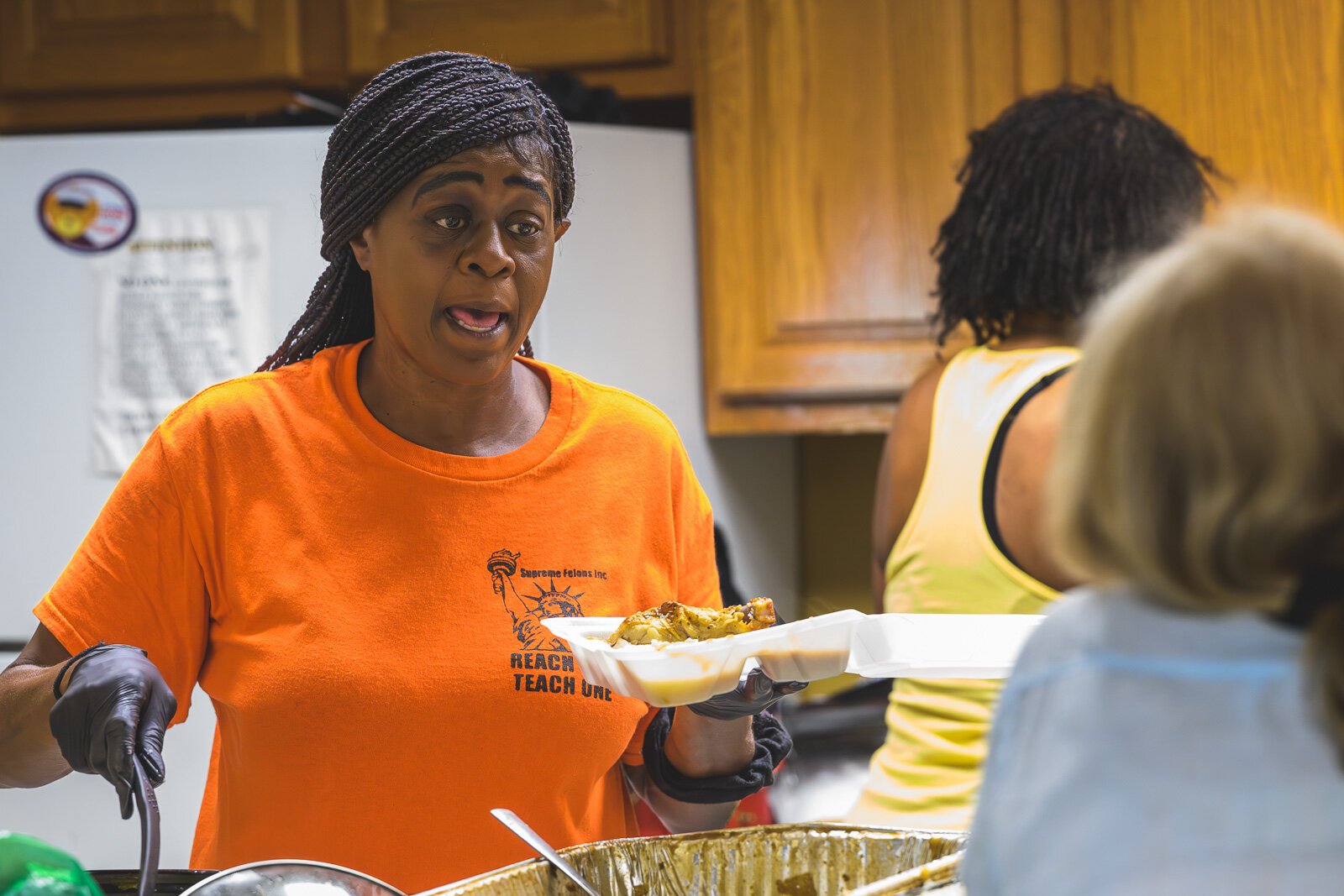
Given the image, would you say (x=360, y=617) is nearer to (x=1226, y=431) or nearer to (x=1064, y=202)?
(x=1226, y=431)

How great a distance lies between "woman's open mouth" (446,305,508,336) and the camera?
92 cm

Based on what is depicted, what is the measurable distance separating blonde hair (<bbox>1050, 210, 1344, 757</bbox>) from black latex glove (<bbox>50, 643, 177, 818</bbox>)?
1.66 feet

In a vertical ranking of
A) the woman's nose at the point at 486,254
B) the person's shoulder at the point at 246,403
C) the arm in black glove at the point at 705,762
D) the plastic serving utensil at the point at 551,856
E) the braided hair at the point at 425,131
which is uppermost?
the braided hair at the point at 425,131

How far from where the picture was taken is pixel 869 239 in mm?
1869

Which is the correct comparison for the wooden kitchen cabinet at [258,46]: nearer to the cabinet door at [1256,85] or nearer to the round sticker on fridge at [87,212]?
the round sticker on fridge at [87,212]

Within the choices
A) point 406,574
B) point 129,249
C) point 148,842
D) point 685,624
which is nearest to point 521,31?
point 129,249

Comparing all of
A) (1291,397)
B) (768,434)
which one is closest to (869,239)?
(768,434)

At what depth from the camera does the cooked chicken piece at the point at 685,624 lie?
805 mm

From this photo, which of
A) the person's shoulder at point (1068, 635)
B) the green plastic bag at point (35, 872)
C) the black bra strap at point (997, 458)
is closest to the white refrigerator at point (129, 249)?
the black bra strap at point (997, 458)

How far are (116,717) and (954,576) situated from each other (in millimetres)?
716

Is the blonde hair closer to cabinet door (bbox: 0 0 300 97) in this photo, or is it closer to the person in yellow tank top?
the person in yellow tank top

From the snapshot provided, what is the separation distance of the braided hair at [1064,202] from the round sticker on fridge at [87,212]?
1.06 m

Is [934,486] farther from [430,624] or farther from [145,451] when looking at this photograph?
[145,451]

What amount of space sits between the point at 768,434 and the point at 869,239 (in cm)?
39
